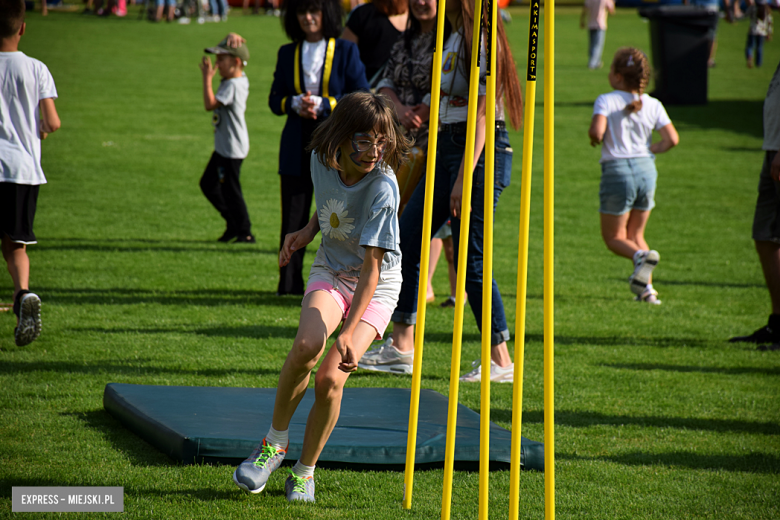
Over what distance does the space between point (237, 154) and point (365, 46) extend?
240cm

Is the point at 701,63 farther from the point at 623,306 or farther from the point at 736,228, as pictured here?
the point at 623,306

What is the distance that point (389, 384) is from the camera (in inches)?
191

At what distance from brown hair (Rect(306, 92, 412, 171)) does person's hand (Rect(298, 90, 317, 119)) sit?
2.74 metres

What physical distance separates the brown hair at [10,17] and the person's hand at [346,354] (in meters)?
3.34

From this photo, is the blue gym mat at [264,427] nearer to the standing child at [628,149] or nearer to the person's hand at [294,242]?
the person's hand at [294,242]

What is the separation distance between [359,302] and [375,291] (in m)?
0.25

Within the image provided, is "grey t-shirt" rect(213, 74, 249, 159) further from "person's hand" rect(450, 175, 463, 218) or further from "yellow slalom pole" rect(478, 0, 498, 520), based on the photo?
"yellow slalom pole" rect(478, 0, 498, 520)

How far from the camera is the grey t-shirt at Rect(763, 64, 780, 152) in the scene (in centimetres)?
541

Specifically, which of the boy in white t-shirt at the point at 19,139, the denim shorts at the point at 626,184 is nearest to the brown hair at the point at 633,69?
the denim shorts at the point at 626,184

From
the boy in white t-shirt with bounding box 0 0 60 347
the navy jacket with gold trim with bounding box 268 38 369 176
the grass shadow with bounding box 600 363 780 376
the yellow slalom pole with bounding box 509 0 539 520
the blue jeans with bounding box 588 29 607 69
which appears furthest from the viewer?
the blue jeans with bounding box 588 29 607 69

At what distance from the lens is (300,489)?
322 centimetres

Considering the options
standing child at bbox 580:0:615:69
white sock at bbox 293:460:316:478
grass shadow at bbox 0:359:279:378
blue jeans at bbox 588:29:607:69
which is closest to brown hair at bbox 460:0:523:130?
grass shadow at bbox 0:359:279:378

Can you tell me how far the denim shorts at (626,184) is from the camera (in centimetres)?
686

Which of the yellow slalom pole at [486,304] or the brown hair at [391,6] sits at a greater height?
the brown hair at [391,6]
